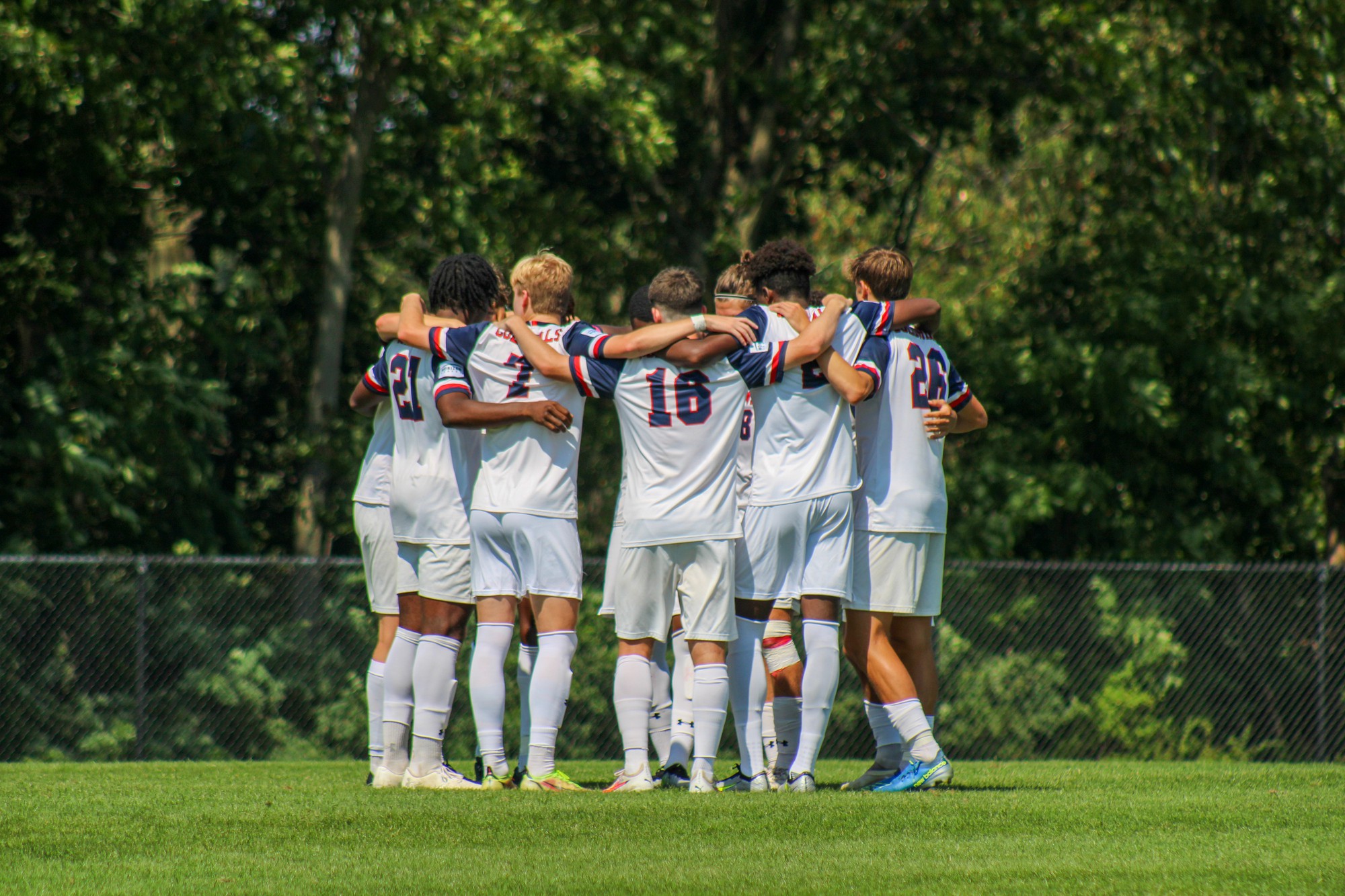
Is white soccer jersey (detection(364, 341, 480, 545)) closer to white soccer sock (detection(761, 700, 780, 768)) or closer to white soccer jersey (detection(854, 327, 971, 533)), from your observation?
white soccer sock (detection(761, 700, 780, 768))

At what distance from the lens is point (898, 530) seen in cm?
627

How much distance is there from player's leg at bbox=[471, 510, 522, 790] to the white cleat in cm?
152

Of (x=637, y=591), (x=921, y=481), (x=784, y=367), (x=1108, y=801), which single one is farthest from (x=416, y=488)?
(x=1108, y=801)

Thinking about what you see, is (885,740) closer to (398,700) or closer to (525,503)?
(525,503)

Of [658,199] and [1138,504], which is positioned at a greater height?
[658,199]

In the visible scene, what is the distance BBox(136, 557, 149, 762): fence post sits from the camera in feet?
37.8

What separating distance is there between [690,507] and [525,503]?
2.42ft

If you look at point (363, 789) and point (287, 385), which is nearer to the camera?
point (363, 789)

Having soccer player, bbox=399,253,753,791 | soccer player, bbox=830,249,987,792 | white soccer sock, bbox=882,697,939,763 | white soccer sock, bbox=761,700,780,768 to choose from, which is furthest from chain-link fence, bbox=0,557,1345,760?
white soccer sock, bbox=882,697,939,763

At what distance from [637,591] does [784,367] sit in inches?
42.2

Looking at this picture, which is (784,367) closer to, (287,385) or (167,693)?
(167,693)

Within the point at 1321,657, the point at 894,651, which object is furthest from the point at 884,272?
the point at 1321,657

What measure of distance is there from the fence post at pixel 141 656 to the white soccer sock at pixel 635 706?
674 centimetres

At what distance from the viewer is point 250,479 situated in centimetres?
1502
